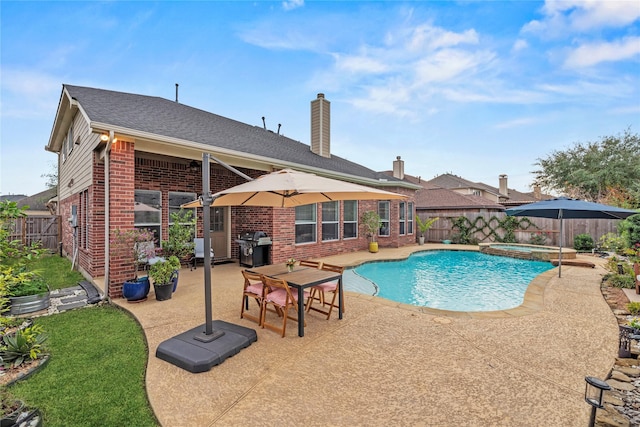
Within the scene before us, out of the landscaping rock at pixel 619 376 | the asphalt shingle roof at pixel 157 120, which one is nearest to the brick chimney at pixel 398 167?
the asphalt shingle roof at pixel 157 120

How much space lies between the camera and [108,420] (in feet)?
7.66

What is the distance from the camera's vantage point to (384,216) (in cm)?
1445

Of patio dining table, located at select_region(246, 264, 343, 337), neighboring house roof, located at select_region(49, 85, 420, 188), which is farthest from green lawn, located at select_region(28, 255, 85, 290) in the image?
patio dining table, located at select_region(246, 264, 343, 337)

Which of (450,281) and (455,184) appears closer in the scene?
(450,281)

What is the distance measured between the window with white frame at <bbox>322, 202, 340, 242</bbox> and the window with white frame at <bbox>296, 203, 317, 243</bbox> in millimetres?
605

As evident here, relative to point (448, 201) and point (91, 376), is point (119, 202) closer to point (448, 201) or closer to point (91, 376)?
point (91, 376)

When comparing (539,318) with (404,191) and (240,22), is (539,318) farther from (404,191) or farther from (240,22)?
(240,22)

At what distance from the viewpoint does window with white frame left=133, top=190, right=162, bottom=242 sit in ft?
26.4

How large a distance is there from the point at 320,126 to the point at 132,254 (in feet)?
32.3

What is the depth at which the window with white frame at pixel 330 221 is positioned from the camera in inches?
448

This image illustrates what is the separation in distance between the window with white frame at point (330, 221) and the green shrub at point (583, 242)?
39.0 ft

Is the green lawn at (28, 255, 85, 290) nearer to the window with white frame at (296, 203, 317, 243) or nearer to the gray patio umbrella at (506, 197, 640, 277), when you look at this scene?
the window with white frame at (296, 203, 317, 243)

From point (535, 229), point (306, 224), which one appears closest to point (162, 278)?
point (306, 224)

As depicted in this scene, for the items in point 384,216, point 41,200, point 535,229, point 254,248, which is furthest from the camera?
point 41,200
